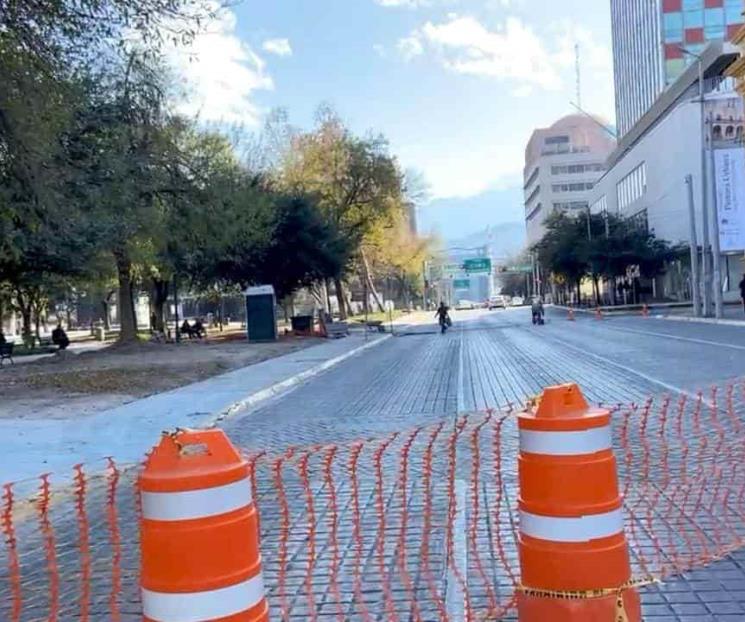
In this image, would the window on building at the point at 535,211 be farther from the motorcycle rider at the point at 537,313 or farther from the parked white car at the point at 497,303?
the motorcycle rider at the point at 537,313

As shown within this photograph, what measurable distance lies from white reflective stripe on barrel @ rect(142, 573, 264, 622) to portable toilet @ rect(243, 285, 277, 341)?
108ft

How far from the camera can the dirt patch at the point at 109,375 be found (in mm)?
14828

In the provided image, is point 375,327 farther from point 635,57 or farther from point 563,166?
point 563,166

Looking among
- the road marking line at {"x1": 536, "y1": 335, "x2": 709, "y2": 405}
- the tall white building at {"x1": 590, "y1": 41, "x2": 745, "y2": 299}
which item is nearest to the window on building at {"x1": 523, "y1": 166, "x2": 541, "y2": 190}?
the tall white building at {"x1": 590, "y1": 41, "x2": 745, "y2": 299}

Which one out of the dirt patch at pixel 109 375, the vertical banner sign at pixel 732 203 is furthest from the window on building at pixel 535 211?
the dirt patch at pixel 109 375

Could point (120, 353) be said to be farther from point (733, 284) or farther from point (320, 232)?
point (733, 284)

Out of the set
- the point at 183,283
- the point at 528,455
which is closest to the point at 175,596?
the point at 528,455

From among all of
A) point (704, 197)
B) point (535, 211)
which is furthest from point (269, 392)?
point (535, 211)

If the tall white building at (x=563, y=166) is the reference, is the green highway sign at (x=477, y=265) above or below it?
below

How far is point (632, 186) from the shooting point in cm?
7600

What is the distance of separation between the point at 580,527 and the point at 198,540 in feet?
5.74

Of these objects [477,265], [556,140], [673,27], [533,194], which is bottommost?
[477,265]

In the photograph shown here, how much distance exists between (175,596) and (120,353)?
27.7 metres

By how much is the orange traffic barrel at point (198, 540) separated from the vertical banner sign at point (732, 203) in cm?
3760
